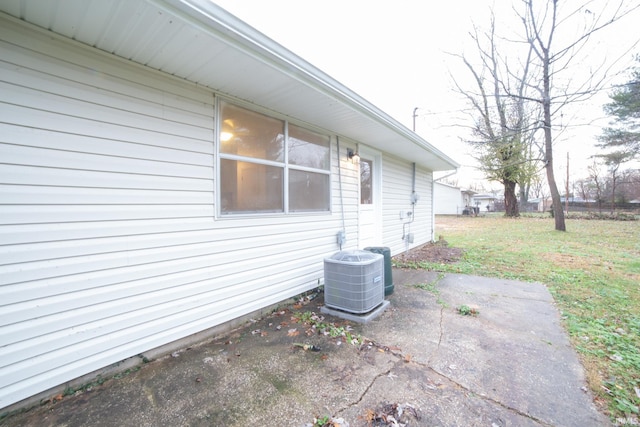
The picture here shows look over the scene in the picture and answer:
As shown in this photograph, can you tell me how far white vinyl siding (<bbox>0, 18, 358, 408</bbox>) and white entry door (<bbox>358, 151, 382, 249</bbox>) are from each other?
2903 mm

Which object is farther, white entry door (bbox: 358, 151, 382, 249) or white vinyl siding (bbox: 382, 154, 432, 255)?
white vinyl siding (bbox: 382, 154, 432, 255)

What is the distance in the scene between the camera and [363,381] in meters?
1.97

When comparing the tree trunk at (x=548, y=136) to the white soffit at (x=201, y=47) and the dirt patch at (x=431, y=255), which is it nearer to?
the dirt patch at (x=431, y=255)

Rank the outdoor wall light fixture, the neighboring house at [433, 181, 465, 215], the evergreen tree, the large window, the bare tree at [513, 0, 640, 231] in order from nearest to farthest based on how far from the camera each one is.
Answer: the large window → the outdoor wall light fixture → the bare tree at [513, 0, 640, 231] → the evergreen tree → the neighboring house at [433, 181, 465, 215]

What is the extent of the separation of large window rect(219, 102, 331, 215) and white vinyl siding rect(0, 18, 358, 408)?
199mm

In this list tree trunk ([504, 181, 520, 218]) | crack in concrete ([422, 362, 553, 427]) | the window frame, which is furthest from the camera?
tree trunk ([504, 181, 520, 218])

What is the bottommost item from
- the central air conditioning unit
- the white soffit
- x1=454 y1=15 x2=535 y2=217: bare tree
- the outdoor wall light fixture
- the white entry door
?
the central air conditioning unit

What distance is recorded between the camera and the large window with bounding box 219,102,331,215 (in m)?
2.84

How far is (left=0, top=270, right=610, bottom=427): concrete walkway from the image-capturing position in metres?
1.65

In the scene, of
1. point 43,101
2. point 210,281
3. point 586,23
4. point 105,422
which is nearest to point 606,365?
point 210,281

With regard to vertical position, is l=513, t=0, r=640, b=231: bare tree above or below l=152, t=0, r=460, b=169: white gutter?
above

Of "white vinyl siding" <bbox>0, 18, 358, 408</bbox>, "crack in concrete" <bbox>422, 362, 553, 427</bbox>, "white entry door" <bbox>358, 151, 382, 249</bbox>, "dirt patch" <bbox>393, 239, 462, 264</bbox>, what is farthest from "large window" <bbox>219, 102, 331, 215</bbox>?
"dirt patch" <bbox>393, 239, 462, 264</bbox>

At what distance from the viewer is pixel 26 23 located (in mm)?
1738

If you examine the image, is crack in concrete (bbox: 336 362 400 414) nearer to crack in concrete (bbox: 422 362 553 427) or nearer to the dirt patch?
crack in concrete (bbox: 422 362 553 427)
